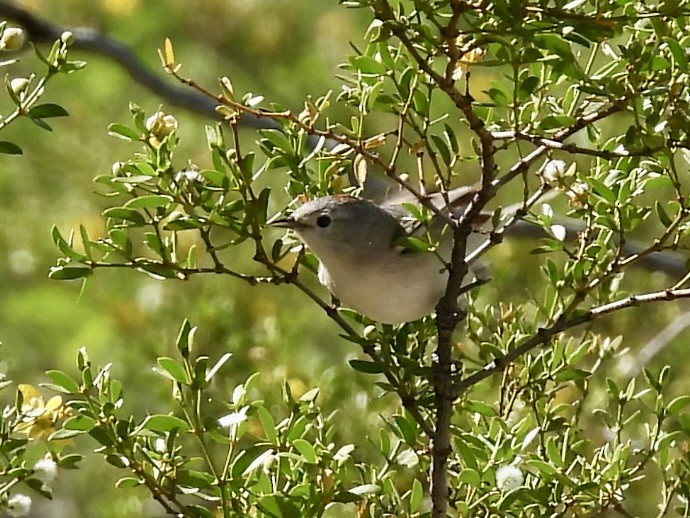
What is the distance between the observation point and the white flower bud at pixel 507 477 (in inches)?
53.8

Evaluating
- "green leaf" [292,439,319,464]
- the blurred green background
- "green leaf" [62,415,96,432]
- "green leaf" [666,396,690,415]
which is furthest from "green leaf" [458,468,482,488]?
the blurred green background

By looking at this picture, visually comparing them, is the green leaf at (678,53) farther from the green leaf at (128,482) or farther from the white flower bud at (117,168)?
the green leaf at (128,482)

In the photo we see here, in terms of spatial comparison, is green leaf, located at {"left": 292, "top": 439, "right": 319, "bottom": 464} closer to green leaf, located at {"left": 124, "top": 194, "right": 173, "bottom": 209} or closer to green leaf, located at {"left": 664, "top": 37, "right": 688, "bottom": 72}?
green leaf, located at {"left": 124, "top": 194, "right": 173, "bottom": 209}

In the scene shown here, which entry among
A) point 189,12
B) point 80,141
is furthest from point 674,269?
point 189,12

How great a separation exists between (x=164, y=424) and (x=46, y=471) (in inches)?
6.5

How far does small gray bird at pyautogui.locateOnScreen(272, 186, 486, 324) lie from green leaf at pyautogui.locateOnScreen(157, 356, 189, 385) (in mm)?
358

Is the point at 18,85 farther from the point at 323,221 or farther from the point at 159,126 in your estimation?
the point at 323,221

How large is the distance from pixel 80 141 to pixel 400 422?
2.56 m

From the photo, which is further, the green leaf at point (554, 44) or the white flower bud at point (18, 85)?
the white flower bud at point (18, 85)

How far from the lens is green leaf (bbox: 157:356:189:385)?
1276 millimetres

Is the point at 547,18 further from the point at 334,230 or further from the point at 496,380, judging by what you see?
the point at 496,380

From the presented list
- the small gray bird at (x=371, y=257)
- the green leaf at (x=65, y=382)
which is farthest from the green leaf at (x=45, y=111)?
the small gray bird at (x=371, y=257)

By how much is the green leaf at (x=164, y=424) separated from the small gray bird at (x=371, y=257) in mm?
397

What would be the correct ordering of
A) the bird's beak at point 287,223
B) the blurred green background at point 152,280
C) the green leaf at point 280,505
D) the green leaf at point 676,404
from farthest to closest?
the blurred green background at point 152,280 → the bird's beak at point 287,223 → the green leaf at point 676,404 → the green leaf at point 280,505
